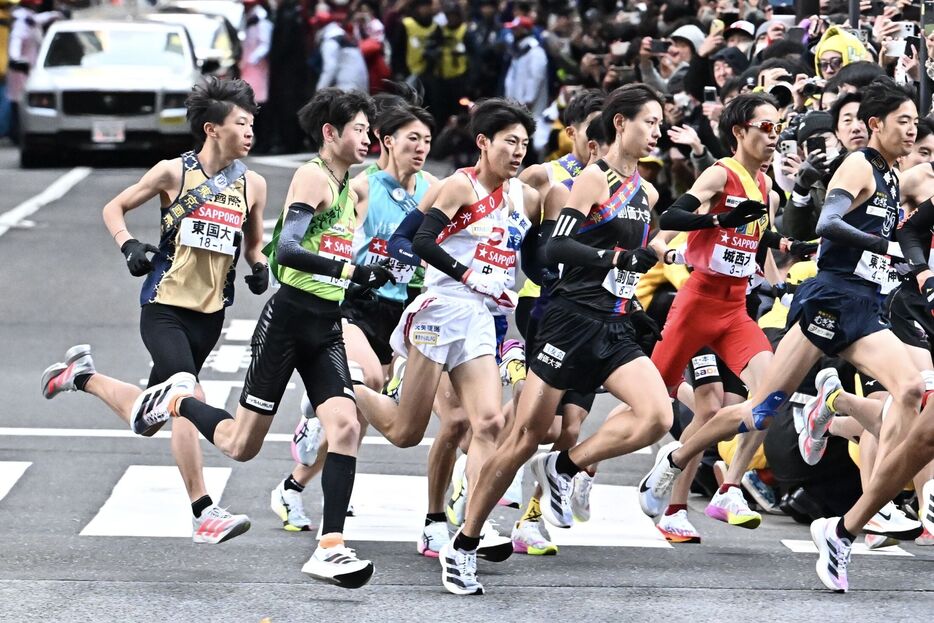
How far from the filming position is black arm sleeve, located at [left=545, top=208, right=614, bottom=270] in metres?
8.48

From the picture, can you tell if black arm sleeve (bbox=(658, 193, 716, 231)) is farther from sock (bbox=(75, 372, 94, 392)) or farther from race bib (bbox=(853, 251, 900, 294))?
sock (bbox=(75, 372, 94, 392))

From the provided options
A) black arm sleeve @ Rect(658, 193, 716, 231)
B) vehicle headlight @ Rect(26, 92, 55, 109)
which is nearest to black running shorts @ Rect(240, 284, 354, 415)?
black arm sleeve @ Rect(658, 193, 716, 231)

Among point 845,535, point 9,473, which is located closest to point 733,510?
point 845,535

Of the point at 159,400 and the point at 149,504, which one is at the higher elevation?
the point at 159,400

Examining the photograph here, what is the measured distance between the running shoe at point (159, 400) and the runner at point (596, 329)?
1.46m

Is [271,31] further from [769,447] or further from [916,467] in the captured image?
[916,467]

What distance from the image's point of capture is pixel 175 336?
30.5 feet

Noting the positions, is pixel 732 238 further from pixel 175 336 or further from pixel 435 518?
pixel 175 336

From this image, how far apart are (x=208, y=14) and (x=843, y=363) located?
2165cm

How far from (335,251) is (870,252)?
2460 millimetres

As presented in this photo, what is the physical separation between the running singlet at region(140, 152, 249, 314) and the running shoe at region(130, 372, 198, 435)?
1.31 ft

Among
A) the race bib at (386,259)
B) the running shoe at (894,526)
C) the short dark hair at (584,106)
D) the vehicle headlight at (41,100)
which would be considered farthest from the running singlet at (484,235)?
the vehicle headlight at (41,100)

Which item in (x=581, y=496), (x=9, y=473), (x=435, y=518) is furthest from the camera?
(x=9, y=473)

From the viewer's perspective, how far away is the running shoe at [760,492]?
445 inches
